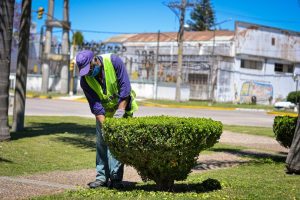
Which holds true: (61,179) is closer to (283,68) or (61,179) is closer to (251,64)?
(251,64)

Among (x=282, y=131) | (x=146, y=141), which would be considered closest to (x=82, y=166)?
(x=146, y=141)

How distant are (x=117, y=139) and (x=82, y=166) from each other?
10.3 feet

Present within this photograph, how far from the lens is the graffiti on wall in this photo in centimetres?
4916

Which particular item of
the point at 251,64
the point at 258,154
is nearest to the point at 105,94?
the point at 258,154

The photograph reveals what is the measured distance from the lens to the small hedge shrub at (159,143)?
5.45 metres

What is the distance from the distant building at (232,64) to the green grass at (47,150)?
29592 mm

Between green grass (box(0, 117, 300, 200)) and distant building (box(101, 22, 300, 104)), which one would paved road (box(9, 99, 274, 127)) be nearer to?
green grass (box(0, 117, 300, 200))

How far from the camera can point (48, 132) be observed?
44.1ft

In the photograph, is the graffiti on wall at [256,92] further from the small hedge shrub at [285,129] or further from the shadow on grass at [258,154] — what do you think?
the small hedge shrub at [285,129]

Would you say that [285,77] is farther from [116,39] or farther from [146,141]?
[146,141]

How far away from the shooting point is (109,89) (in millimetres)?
6199

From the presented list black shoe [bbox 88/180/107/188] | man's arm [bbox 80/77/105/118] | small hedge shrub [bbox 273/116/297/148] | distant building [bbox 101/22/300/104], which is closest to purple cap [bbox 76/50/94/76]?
man's arm [bbox 80/77/105/118]

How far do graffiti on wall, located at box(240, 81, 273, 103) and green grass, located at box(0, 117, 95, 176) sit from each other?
117ft

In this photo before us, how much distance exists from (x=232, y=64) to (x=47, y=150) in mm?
39029
